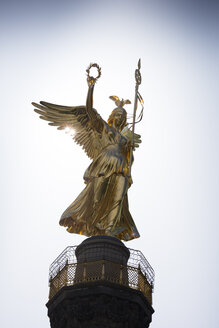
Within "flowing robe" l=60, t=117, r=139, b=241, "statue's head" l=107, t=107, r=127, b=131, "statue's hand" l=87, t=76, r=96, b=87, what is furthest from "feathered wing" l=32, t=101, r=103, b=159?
"statue's hand" l=87, t=76, r=96, b=87

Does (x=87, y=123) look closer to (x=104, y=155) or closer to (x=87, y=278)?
(x=104, y=155)

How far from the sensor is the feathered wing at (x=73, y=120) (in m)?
29.8

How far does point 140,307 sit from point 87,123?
8.80 metres

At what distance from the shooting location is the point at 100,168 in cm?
2795

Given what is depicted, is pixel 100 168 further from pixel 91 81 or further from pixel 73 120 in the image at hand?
pixel 91 81

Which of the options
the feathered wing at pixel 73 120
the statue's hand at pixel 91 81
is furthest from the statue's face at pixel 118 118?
the statue's hand at pixel 91 81

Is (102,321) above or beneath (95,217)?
beneath

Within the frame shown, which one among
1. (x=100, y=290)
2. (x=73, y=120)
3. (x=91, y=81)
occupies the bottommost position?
(x=100, y=290)

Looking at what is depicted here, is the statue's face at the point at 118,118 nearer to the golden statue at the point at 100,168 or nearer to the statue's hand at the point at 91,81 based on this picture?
the golden statue at the point at 100,168

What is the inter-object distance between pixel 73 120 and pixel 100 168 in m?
3.07

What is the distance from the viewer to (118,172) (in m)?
27.8

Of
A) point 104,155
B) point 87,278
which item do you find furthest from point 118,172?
point 87,278

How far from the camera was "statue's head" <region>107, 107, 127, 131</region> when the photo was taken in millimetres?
29672

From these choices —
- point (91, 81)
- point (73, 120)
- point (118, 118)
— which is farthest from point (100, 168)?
point (91, 81)
